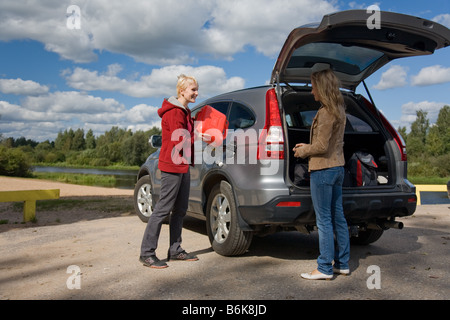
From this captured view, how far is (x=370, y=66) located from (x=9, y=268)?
4.65 metres

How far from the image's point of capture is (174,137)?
442 cm

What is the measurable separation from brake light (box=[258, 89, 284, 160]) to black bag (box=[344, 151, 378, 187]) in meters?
0.98

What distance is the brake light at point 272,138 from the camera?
13.9 feet

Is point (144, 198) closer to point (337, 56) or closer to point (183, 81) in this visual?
point (183, 81)

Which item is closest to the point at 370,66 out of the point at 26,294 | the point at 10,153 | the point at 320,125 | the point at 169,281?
the point at 320,125

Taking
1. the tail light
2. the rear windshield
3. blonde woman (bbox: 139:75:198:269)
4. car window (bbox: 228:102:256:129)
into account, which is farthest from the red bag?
the tail light

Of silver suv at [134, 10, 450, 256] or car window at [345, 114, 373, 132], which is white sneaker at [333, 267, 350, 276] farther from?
car window at [345, 114, 373, 132]

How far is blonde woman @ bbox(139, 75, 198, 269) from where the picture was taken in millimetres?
4441

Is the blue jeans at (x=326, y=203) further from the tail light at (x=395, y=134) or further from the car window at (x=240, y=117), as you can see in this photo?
the tail light at (x=395, y=134)

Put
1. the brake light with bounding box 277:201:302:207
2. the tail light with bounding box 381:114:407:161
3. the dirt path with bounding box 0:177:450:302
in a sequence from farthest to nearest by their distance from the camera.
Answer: the tail light with bounding box 381:114:407:161 → the brake light with bounding box 277:201:302:207 → the dirt path with bounding box 0:177:450:302

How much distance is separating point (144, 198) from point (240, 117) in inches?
133

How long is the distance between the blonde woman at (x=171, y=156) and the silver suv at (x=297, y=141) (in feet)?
1.66

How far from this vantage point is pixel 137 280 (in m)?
3.97

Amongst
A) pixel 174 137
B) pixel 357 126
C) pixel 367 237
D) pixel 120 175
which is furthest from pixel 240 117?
pixel 120 175
